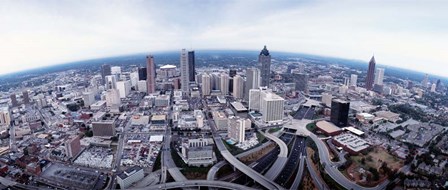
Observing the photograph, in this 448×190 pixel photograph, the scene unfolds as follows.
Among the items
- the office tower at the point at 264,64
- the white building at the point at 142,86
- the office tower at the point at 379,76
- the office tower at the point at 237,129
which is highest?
the office tower at the point at 264,64

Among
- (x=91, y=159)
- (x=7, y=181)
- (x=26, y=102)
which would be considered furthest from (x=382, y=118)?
(x=26, y=102)

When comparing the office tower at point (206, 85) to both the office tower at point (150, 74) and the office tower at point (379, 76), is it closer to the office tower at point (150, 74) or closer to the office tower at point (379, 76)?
the office tower at point (150, 74)

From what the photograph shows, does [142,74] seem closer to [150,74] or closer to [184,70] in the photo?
[150,74]

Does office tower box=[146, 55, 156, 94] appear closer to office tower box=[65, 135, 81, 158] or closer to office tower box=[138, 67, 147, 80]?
office tower box=[138, 67, 147, 80]

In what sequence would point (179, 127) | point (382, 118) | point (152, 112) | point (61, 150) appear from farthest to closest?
point (152, 112) → point (382, 118) → point (179, 127) → point (61, 150)

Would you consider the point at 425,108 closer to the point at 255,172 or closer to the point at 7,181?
the point at 255,172

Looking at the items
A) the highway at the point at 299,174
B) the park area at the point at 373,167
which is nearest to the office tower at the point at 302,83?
the park area at the point at 373,167

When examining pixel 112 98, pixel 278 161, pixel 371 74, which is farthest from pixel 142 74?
pixel 371 74
